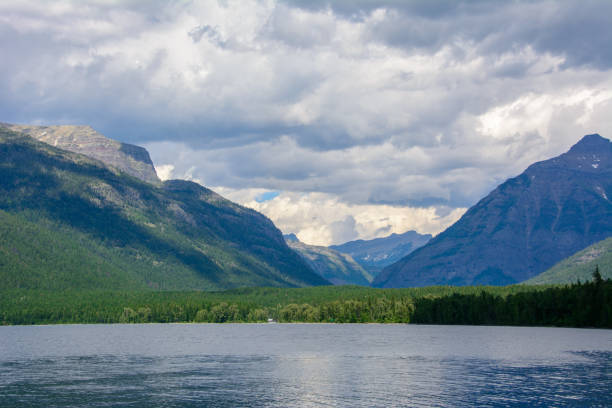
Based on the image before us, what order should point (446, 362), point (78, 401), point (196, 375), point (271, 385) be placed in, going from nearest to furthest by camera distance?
point (78, 401), point (271, 385), point (196, 375), point (446, 362)

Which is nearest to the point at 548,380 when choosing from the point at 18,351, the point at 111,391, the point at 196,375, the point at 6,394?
the point at 196,375

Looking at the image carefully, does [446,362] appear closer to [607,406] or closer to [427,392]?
[427,392]

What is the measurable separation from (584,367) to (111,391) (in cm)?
9117

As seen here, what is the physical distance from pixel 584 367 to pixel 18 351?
151310mm

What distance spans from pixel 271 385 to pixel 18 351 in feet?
368

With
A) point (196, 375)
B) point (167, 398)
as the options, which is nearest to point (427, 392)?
point (167, 398)

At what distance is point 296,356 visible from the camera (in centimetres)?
17175

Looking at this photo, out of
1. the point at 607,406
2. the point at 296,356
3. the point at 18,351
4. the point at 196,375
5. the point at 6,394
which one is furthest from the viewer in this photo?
the point at 18,351

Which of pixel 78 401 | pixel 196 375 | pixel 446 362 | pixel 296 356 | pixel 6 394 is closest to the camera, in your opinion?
pixel 78 401

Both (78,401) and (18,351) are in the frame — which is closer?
(78,401)

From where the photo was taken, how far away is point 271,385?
11488 cm

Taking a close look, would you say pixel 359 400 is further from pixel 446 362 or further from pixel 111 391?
pixel 446 362

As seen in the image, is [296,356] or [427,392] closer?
[427,392]

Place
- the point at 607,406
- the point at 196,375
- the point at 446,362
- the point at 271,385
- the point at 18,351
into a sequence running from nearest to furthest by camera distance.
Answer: the point at 607,406 < the point at 271,385 < the point at 196,375 < the point at 446,362 < the point at 18,351
